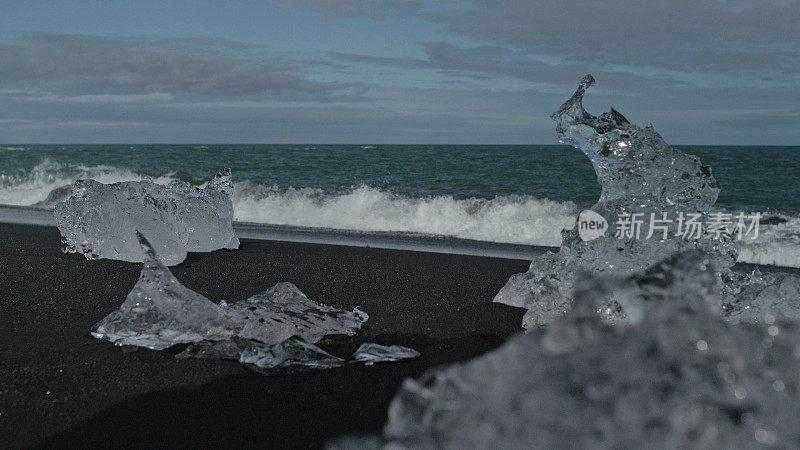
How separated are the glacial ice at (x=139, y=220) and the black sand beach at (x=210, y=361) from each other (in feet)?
0.64

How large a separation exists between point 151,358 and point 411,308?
1.62m

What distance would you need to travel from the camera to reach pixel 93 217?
6133mm

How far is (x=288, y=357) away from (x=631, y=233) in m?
2.14

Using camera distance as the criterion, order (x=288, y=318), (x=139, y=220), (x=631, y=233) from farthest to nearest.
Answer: (x=139, y=220)
(x=631, y=233)
(x=288, y=318)

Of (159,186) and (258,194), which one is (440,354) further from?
(258,194)

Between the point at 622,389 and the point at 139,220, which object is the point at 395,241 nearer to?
the point at 139,220

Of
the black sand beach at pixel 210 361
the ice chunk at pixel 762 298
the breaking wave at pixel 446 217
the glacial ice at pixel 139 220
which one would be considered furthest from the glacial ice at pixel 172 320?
the breaking wave at pixel 446 217

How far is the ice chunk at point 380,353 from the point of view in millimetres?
3260

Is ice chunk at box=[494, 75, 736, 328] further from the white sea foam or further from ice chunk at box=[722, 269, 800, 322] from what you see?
the white sea foam

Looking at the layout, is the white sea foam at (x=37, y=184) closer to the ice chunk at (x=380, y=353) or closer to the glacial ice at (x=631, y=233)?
the glacial ice at (x=631, y=233)

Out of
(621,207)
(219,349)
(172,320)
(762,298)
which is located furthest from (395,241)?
(219,349)

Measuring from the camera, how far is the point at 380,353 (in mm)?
3320

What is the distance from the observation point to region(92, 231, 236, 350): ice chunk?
3.45 m

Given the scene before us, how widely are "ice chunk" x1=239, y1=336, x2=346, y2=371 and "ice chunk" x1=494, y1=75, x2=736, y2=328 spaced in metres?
1.33
